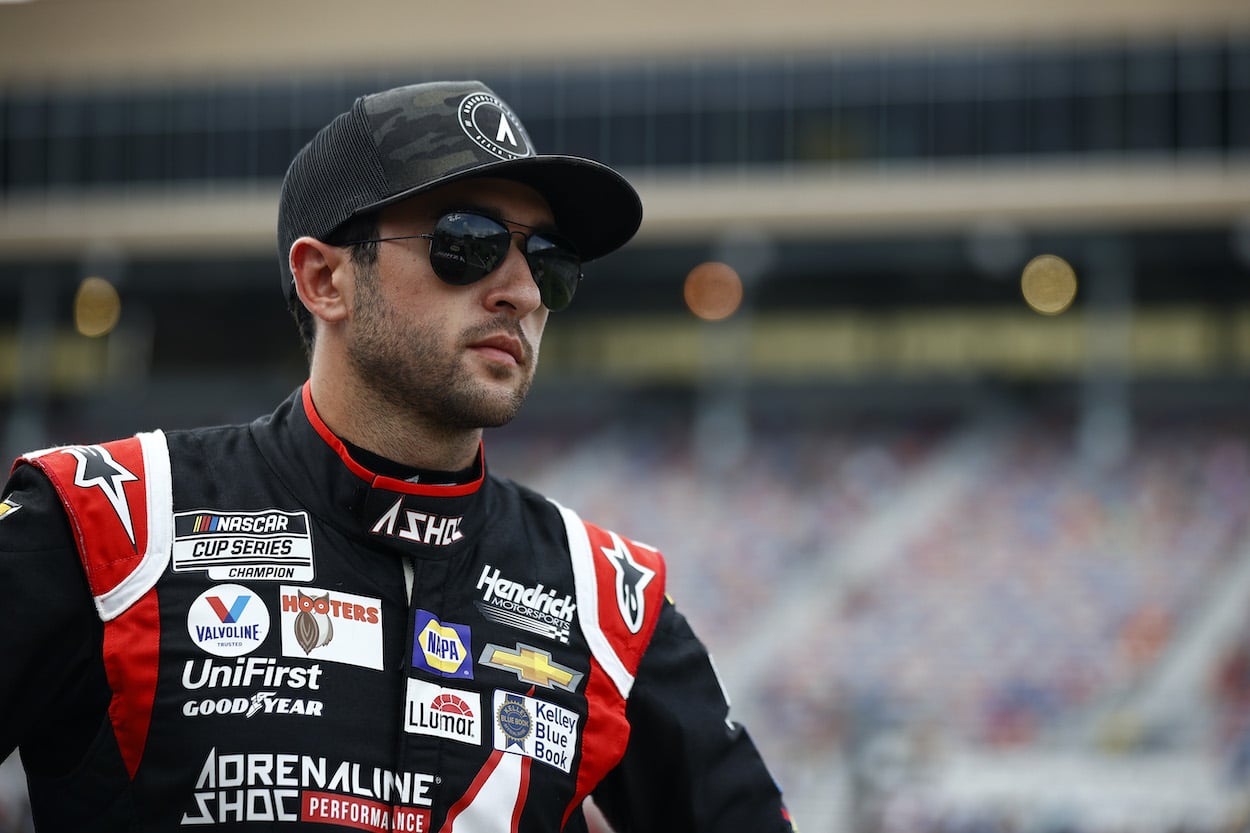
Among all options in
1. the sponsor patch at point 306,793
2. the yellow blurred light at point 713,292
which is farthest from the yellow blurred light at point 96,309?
the sponsor patch at point 306,793

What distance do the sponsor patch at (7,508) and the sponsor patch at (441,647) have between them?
48 cm

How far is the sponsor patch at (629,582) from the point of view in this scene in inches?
80.4

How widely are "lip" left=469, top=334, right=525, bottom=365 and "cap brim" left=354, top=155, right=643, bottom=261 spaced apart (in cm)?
21

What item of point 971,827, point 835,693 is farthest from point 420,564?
point 835,693

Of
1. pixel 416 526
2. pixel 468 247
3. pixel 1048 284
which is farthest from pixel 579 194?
pixel 1048 284

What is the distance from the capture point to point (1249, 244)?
66.0 feet

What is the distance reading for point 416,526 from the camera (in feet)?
6.33

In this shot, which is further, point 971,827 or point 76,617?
point 971,827

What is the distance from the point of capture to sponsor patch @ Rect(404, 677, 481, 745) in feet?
5.89

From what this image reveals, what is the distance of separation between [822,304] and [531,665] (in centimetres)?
2097

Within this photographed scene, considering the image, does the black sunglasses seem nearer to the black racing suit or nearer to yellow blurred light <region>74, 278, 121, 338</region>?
the black racing suit

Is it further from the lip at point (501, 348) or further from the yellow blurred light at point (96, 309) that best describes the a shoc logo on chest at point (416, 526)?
the yellow blurred light at point (96, 309)

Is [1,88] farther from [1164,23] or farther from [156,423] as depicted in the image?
[1164,23]

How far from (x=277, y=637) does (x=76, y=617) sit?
0.23 metres
